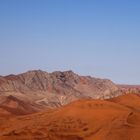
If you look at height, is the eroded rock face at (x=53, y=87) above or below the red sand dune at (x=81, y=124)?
above

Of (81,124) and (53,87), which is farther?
(53,87)

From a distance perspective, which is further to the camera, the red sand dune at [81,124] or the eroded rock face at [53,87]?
the eroded rock face at [53,87]

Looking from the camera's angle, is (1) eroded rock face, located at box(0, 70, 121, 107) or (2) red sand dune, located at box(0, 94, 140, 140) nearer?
(2) red sand dune, located at box(0, 94, 140, 140)

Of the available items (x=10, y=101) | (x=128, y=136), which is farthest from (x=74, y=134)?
(x=10, y=101)

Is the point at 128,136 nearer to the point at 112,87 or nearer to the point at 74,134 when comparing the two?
the point at 74,134

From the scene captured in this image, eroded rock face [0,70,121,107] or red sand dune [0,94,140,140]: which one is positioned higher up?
eroded rock face [0,70,121,107]
